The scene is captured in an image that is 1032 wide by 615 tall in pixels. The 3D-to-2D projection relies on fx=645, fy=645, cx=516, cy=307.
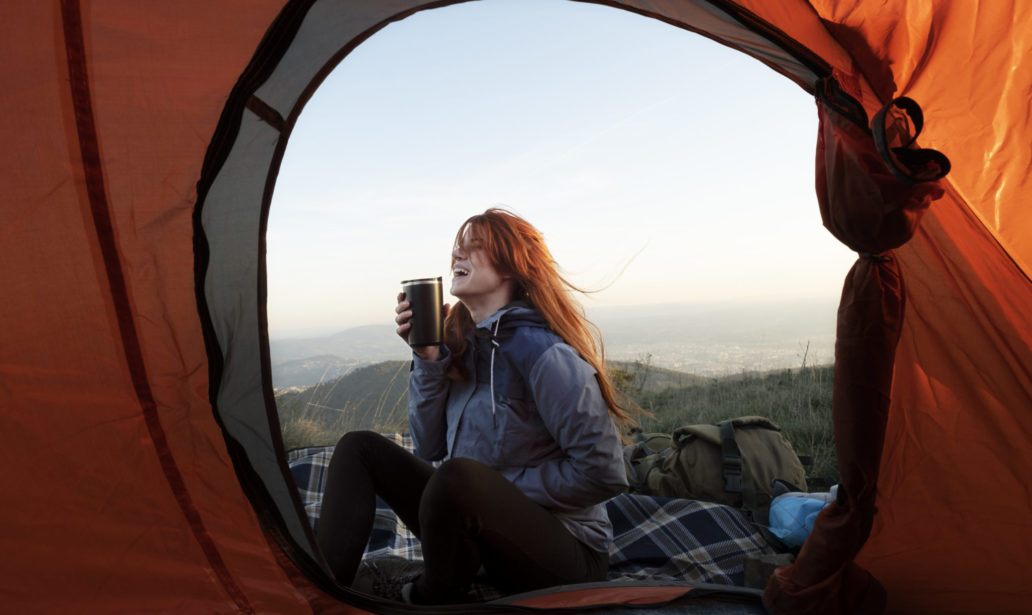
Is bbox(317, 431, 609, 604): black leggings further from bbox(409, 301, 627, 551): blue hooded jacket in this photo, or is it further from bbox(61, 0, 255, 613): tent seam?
bbox(61, 0, 255, 613): tent seam

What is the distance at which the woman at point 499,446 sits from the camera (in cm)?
146

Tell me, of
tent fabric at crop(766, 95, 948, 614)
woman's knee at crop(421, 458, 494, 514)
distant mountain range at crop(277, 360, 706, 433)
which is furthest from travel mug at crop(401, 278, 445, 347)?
distant mountain range at crop(277, 360, 706, 433)

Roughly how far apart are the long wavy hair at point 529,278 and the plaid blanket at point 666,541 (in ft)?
1.75

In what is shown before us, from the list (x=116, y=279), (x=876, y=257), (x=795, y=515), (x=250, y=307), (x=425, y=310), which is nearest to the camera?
(x=876, y=257)

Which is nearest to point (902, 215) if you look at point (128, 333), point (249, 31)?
point (249, 31)

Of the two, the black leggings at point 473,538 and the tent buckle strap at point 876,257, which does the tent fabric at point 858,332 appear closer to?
the tent buckle strap at point 876,257

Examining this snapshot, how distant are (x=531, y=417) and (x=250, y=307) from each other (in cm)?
72

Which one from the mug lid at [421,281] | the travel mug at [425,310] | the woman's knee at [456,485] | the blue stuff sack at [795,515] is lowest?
the blue stuff sack at [795,515]

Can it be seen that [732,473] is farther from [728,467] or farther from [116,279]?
[116,279]

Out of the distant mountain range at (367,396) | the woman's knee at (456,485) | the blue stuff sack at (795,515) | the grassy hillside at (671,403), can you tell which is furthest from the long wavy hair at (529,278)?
the distant mountain range at (367,396)

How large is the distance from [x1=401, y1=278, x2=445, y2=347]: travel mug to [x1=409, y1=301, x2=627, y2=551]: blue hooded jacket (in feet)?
0.34

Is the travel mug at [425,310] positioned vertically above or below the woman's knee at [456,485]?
above

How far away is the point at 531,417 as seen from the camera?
1.63 metres

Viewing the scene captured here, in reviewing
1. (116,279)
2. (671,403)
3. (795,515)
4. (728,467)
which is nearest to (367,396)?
(671,403)
